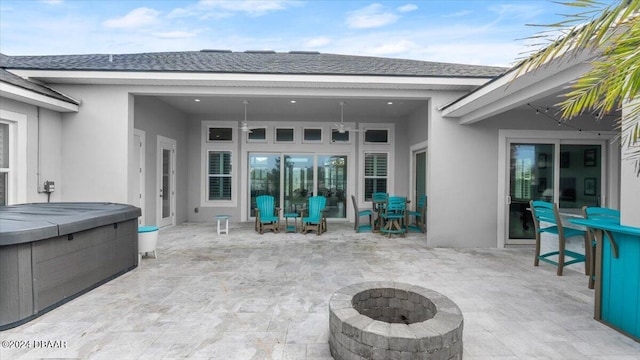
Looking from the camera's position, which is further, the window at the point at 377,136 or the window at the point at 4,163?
the window at the point at 377,136

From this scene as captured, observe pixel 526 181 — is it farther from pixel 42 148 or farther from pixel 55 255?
pixel 42 148

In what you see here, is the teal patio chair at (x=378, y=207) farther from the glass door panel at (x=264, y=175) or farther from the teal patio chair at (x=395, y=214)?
the glass door panel at (x=264, y=175)

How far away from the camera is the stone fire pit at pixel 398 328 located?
5.29 feet

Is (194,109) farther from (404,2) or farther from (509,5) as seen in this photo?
(509,5)

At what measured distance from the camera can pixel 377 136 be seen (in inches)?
312

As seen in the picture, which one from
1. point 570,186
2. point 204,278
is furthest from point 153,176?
point 570,186

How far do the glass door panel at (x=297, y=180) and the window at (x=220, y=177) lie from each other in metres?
1.60

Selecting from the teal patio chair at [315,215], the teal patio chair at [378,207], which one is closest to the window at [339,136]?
the teal patio chair at [378,207]

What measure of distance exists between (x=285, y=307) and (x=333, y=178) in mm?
5363

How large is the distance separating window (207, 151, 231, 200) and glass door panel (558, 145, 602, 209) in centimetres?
763

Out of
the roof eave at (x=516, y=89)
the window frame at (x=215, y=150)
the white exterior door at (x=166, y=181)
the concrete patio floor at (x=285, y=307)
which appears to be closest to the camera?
the concrete patio floor at (x=285, y=307)

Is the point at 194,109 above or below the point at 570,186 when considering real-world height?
above

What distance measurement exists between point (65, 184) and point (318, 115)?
5537 millimetres

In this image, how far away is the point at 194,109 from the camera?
7.17 metres
